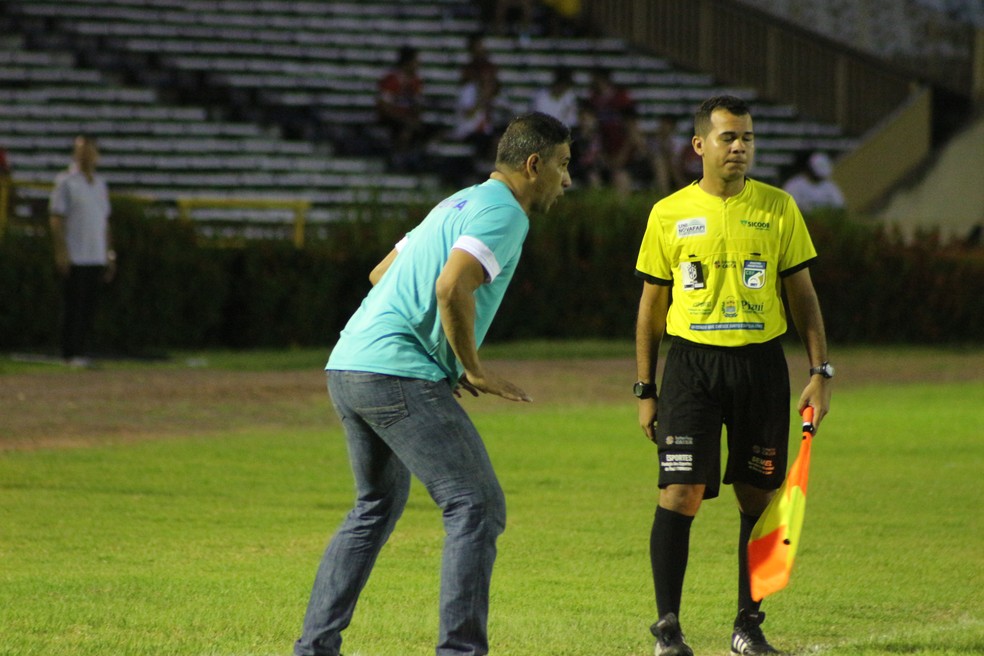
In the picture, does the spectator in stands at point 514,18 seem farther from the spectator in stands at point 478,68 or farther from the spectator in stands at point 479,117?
the spectator in stands at point 479,117

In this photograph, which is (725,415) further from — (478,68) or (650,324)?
(478,68)

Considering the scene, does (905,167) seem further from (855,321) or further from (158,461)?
(158,461)

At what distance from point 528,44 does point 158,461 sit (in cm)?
2167

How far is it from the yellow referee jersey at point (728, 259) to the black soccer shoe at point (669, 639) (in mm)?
1059

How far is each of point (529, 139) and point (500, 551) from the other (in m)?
3.43

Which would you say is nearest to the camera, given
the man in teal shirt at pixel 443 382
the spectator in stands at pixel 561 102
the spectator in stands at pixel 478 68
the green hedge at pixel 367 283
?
the man in teal shirt at pixel 443 382

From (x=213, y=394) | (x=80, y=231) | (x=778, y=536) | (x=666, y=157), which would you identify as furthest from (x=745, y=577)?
(x=666, y=157)

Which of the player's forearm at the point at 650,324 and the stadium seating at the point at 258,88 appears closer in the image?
the player's forearm at the point at 650,324

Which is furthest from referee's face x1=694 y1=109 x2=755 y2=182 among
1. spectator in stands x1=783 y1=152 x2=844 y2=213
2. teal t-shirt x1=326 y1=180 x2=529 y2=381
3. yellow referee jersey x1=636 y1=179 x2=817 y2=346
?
spectator in stands x1=783 y1=152 x2=844 y2=213

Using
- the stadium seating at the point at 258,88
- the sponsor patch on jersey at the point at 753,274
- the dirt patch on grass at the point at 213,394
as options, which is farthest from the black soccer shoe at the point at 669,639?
the stadium seating at the point at 258,88

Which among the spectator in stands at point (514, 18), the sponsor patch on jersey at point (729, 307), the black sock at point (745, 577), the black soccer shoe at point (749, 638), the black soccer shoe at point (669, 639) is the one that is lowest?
the black soccer shoe at point (749, 638)

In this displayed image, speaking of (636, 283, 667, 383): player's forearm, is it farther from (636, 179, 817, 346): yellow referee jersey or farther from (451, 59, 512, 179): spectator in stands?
(451, 59, 512, 179): spectator in stands

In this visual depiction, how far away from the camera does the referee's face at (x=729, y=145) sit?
6.02 meters

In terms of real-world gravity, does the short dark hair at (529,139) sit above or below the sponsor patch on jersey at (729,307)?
above
